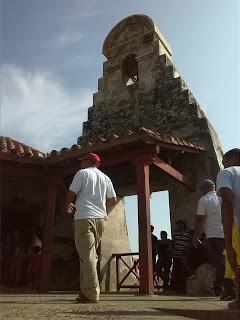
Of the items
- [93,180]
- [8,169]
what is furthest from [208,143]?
[93,180]

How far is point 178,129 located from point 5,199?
14.4ft

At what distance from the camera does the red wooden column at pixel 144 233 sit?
240 inches

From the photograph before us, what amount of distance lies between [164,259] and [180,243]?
91 centimetres

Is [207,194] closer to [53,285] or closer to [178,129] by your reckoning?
[178,129]

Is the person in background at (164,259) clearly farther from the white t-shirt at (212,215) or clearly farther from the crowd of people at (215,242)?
the white t-shirt at (212,215)

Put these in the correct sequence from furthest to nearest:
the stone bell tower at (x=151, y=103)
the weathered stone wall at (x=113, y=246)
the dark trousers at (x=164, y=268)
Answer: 1. the stone bell tower at (x=151, y=103)
2. the weathered stone wall at (x=113, y=246)
3. the dark trousers at (x=164, y=268)

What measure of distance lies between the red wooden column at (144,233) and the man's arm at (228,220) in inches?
130

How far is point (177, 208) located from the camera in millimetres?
8508

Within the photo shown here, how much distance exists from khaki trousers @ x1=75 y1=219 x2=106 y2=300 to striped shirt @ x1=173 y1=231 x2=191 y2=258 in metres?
3.19

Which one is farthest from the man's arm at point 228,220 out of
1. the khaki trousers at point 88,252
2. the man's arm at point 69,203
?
the man's arm at point 69,203

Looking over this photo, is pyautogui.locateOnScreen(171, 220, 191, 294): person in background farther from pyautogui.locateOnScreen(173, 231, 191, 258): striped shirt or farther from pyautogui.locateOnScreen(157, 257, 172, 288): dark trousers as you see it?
pyautogui.locateOnScreen(157, 257, 172, 288): dark trousers

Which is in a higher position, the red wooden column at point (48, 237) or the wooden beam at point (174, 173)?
the wooden beam at point (174, 173)

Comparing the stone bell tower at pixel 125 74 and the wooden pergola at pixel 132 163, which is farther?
the stone bell tower at pixel 125 74

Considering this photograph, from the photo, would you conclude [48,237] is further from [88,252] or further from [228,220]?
[228,220]
